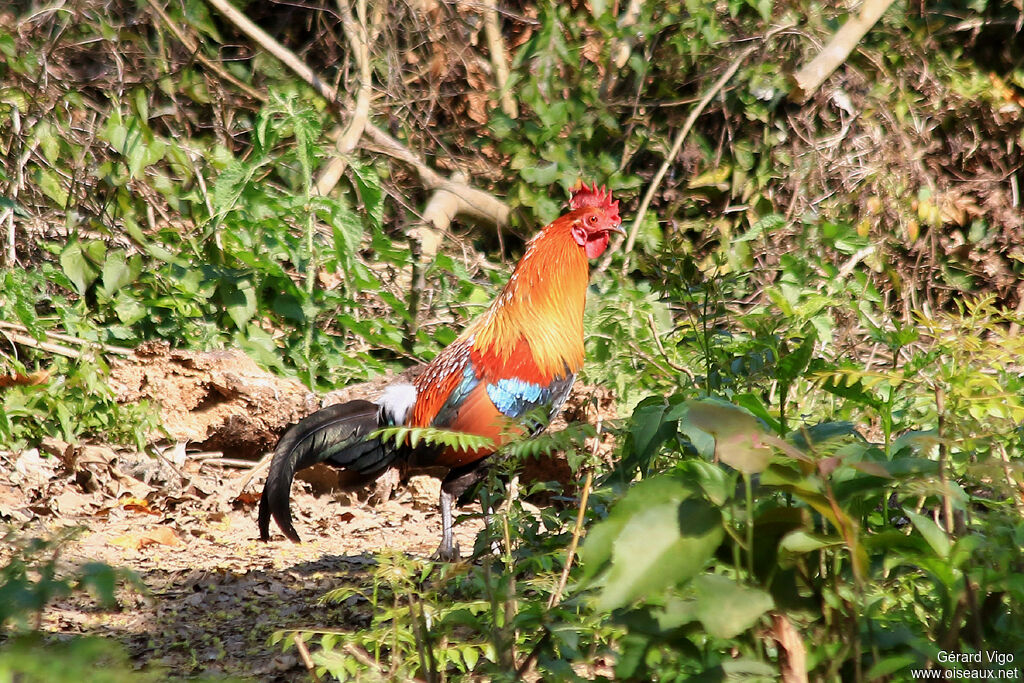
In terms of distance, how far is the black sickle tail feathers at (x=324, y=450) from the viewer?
3.81 meters

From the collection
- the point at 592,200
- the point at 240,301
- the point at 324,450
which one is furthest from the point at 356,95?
the point at 324,450

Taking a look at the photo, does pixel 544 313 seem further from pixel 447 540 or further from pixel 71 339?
pixel 71 339

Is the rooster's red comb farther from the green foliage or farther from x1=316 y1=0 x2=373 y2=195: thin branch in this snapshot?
the green foliage

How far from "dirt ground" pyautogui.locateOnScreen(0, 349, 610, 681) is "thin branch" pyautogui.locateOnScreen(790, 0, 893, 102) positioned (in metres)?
3.17

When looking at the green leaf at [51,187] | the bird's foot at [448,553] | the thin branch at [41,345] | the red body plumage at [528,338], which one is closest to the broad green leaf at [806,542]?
the bird's foot at [448,553]

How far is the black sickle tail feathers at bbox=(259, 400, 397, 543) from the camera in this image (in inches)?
150

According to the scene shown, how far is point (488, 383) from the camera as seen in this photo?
4414mm

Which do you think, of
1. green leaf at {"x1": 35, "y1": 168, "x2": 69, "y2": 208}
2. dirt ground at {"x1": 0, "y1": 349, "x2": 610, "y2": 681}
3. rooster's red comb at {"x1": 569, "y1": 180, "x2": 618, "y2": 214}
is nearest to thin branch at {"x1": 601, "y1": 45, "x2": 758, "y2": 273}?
rooster's red comb at {"x1": 569, "y1": 180, "x2": 618, "y2": 214}

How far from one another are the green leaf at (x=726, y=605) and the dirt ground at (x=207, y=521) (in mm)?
1770

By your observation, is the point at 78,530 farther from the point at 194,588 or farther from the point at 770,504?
the point at 194,588

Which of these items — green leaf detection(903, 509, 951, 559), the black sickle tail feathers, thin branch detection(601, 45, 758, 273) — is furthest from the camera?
thin branch detection(601, 45, 758, 273)

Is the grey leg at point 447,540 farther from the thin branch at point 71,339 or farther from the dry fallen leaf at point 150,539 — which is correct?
the thin branch at point 71,339

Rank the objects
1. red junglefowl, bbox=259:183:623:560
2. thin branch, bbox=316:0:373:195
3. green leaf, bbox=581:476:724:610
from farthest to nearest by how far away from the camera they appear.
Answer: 1. thin branch, bbox=316:0:373:195
2. red junglefowl, bbox=259:183:623:560
3. green leaf, bbox=581:476:724:610

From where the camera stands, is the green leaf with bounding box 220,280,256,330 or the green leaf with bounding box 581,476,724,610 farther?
the green leaf with bounding box 220,280,256,330
